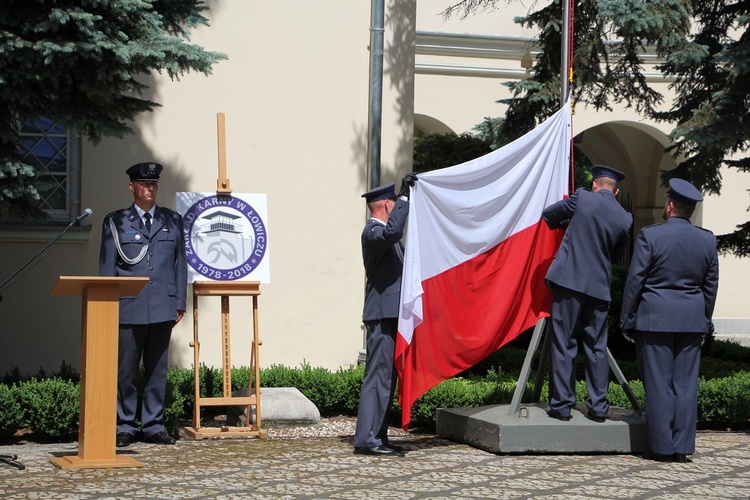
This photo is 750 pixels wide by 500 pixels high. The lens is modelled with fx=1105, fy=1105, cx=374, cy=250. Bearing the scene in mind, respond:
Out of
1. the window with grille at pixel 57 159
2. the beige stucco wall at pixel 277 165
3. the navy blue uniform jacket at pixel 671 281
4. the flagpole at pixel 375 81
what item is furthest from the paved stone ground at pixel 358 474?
the flagpole at pixel 375 81

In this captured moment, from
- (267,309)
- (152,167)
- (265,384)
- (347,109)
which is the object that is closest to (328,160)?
(347,109)

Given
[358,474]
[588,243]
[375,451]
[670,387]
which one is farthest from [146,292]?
[670,387]

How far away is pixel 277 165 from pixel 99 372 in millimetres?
4401

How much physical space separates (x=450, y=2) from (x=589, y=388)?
14.7 meters

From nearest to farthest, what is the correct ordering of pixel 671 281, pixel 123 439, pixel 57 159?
1. pixel 671 281
2. pixel 123 439
3. pixel 57 159

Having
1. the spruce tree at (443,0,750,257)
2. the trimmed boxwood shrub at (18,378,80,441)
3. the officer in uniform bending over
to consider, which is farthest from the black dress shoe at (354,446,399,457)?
the spruce tree at (443,0,750,257)

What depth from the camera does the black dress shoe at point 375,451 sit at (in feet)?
24.1

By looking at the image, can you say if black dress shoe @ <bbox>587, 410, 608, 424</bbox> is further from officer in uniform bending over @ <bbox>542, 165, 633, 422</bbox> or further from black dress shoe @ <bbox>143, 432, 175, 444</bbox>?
black dress shoe @ <bbox>143, 432, 175, 444</bbox>

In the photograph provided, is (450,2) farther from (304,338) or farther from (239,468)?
(239,468)

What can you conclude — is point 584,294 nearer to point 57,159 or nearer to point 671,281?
point 671,281

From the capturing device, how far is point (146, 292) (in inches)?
312

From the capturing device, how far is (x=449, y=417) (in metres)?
8.25

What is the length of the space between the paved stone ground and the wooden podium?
0.58ft

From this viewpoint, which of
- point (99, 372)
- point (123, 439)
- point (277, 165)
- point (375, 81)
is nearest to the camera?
point (99, 372)
